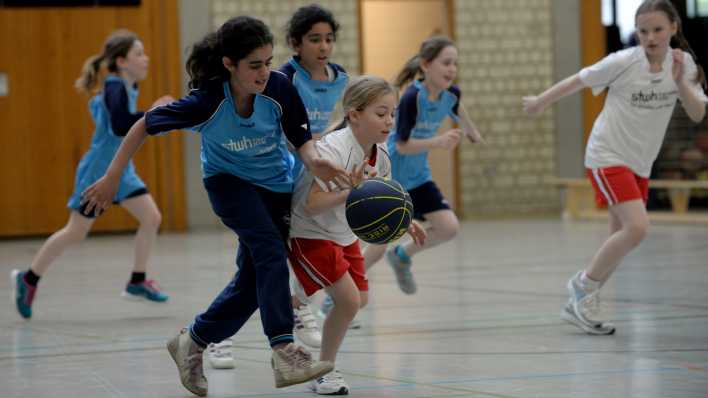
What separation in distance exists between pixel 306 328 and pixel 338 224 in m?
1.20

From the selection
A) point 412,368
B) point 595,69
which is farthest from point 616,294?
point 412,368

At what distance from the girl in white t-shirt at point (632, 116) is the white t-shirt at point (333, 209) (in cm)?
174

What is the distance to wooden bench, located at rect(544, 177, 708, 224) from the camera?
11.6 m

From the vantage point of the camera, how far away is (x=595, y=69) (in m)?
5.62

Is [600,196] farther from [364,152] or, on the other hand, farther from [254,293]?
[254,293]

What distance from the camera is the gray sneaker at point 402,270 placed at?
647 centimetres

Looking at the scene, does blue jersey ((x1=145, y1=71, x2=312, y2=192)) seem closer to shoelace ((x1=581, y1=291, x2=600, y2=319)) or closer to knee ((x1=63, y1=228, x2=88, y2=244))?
shoelace ((x1=581, y1=291, x2=600, y2=319))

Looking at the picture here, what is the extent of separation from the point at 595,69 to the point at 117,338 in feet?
9.04

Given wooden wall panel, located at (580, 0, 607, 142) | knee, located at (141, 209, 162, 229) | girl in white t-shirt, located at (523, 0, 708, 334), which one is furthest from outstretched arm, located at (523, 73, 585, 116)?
wooden wall panel, located at (580, 0, 607, 142)

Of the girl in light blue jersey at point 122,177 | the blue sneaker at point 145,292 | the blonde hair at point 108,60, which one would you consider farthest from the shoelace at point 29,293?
the blonde hair at point 108,60

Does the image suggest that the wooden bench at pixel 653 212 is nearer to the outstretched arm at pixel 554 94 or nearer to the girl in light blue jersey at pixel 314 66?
the outstretched arm at pixel 554 94

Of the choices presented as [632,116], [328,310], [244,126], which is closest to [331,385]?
[244,126]

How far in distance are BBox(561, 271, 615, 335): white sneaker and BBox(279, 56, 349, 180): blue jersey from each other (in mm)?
1525

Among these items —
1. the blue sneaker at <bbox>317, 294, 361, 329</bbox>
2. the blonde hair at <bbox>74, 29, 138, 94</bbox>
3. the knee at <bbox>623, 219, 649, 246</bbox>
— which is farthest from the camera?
the blonde hair at <bbox>74, 29, 138, 94</bbox>
